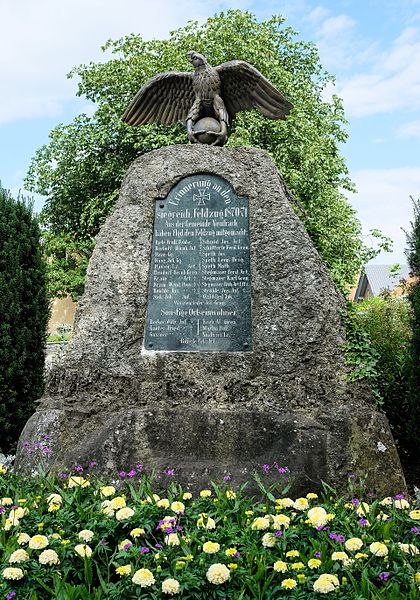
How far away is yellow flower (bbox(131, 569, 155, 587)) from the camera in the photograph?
2.53 metres

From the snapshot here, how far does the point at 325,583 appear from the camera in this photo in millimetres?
2477

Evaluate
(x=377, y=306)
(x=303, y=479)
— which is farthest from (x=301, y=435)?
(x=377, y=306)

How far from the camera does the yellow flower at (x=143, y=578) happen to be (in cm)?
253

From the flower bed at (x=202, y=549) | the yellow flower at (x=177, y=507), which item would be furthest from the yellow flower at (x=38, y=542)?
the yellow flower at (x=177, y=507)

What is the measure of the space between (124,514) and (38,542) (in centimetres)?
47

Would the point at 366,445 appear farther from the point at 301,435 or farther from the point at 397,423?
the point at 397,423

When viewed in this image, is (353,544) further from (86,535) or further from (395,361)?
(395,361)

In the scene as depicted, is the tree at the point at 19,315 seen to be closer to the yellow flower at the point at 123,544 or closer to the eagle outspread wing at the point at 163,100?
the eagle outspread wing at the point at 163,100

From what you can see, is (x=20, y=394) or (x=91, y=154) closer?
(x=20, y=394)

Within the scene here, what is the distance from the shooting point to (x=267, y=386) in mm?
5066

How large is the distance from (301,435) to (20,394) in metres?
3.99

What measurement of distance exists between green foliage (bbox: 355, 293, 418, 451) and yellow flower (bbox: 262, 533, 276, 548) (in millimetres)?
3713

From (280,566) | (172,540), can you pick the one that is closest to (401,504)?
(280,566)

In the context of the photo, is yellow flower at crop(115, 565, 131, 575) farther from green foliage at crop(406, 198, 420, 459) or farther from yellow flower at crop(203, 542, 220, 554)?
green foliage at crop(406, 198, 420, 459)
